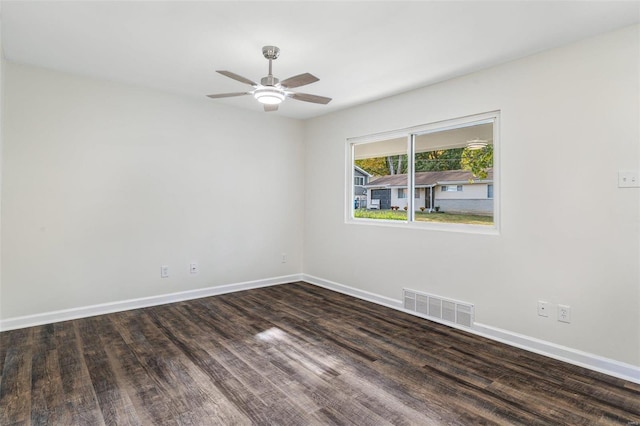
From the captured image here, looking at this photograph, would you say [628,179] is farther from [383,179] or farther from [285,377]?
[285,377]

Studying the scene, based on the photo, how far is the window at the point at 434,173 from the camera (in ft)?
10.7

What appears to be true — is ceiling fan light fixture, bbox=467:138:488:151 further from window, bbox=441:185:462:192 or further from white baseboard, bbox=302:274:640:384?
white baseboard, bbox=302:274:640:384

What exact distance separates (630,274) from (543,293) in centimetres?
58

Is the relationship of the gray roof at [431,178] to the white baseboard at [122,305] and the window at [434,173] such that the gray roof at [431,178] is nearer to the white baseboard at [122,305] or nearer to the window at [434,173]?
the window at [434,173]

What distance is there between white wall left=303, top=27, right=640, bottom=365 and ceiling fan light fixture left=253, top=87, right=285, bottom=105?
1.72m

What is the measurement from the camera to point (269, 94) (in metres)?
2.64

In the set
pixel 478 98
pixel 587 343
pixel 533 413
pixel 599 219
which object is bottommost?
pixel 533 413

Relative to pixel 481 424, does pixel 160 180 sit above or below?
Result: above

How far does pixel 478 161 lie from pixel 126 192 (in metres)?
3.73

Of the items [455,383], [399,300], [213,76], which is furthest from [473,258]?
[213,76]

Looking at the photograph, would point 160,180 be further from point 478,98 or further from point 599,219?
point 599,219

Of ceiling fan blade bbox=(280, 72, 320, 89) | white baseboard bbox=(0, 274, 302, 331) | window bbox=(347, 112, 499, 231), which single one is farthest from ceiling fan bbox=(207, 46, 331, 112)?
white baseboard bbox=(0, 274, 302, 331)

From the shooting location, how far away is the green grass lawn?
10.8 feet

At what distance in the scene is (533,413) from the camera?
6.44 ft
